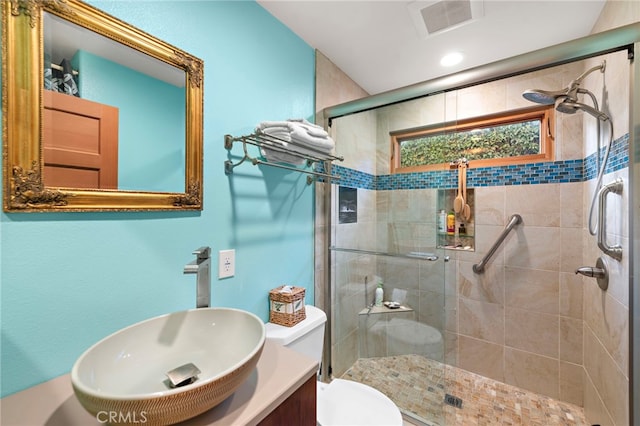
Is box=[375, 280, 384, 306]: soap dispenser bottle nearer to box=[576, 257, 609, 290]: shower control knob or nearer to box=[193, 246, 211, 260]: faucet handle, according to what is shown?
box=[576, 257, 609, 290]: shower control knob

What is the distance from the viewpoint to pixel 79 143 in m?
0.78

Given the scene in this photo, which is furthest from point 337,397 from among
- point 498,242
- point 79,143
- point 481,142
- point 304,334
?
point 481,142

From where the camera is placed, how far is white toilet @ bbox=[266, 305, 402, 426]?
113cm

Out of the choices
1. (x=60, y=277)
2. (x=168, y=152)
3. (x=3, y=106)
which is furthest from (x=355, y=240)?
(x=3, y=106)

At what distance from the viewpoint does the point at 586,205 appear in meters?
1.66

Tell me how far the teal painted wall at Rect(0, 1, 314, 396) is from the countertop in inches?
2.7

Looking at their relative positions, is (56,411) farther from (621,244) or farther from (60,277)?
(621,244)

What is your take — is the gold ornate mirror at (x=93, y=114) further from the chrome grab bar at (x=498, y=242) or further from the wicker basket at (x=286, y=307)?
the chrome grab bar at (x=498, y=242)

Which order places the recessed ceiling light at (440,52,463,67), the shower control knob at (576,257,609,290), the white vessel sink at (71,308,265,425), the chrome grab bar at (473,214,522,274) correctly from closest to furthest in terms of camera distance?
the white vessel sink at (71,308,265,425), the shower control knob at (576,257,609,290), the recessed ceiling light at (440,52,463,67), the chrome grab bar at (473,214,522,274)

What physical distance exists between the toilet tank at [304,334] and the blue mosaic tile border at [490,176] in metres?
0.91

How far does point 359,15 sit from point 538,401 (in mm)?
A: 2772

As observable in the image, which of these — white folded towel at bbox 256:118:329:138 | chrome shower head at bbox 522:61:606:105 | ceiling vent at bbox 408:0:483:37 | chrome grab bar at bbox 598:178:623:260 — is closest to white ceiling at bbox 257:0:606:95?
ceiling vent at bbox 408:0:483:37

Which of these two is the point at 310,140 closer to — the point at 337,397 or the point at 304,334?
the point at 304,334

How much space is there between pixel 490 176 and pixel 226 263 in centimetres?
204
